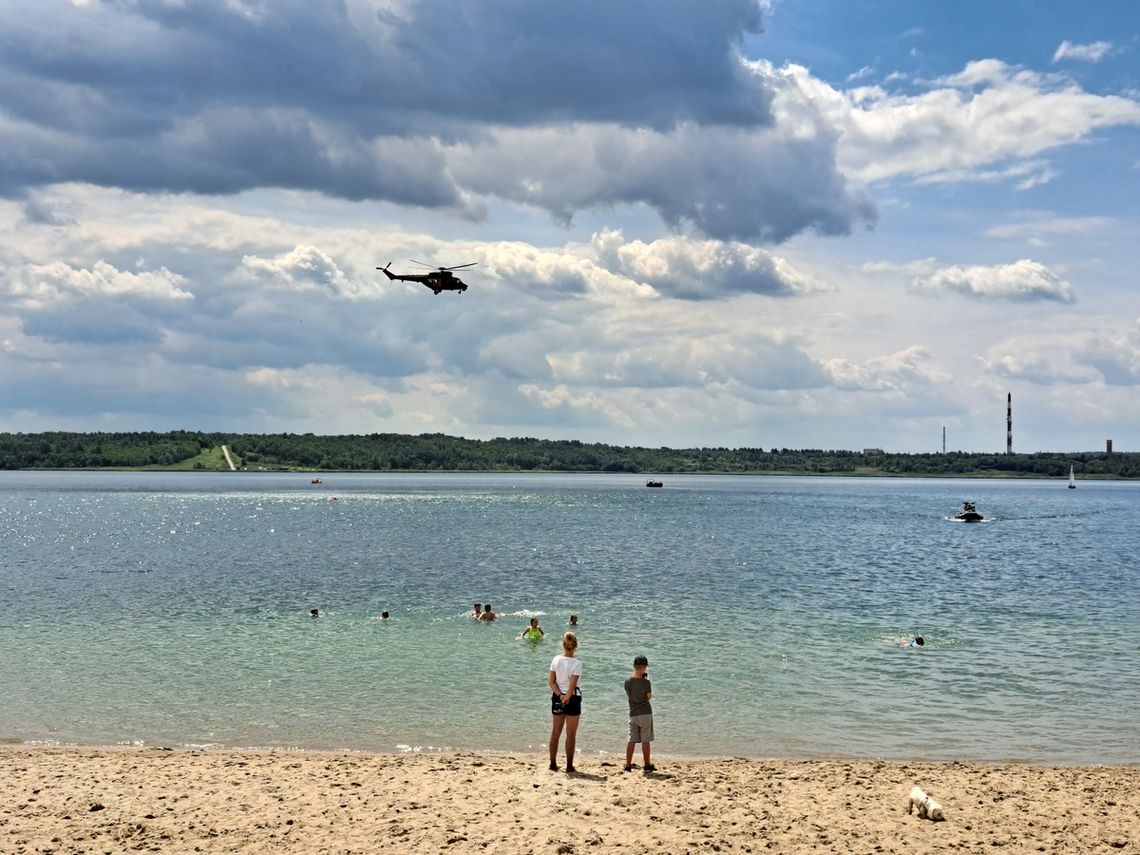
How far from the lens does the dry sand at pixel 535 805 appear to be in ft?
47.8

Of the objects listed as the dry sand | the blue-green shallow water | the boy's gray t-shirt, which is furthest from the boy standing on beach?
the blue-green shallow water

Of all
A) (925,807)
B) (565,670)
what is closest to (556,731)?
(565,670)

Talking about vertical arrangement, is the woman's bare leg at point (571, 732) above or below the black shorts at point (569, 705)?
below

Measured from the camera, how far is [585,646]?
33531 mm

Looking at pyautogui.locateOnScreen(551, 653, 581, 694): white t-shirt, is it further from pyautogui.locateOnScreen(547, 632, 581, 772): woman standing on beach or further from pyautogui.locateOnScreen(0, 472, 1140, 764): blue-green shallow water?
pyautogui.locateOnScreen(0, 472, 1140, 764): blue-green shallow water

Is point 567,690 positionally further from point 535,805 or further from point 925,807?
point 925,807

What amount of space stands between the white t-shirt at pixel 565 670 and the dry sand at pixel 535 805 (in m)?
1.69

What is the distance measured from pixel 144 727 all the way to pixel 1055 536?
94.1m

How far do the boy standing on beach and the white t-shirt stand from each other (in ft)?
3.85

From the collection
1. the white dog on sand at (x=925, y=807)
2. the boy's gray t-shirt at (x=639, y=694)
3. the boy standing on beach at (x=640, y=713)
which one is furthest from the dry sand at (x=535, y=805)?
the boy's gray t-shirt at (x=639, y=694)

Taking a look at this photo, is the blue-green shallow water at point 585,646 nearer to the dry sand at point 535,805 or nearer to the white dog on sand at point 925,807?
the dry sand at point 535,805

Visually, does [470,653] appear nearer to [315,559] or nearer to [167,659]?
[167,659]

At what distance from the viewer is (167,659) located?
30.6 meters

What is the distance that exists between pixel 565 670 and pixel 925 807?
618 cm
